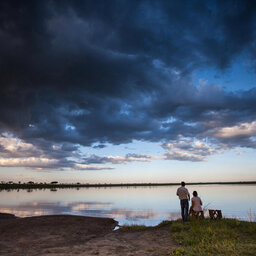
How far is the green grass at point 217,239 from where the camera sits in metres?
9.95

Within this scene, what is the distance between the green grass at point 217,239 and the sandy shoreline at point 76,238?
0.74m

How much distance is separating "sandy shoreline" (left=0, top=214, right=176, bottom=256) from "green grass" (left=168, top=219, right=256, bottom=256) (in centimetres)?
74

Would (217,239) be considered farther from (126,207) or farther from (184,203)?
(126,207)

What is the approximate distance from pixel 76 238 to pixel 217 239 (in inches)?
358

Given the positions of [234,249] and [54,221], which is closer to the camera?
[234,249]

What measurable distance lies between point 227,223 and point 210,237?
375 centimetres

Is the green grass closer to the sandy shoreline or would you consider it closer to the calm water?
the sandy shoreline

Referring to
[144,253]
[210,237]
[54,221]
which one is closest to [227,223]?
[210,237]

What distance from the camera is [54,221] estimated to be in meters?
21.5

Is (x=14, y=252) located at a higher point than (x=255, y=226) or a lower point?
lower

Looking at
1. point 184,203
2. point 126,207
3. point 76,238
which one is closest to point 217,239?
point 184,203

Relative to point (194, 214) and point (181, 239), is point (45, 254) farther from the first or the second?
point (194, 214)

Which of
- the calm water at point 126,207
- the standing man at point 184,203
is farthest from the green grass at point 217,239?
the calm water at point 126,207

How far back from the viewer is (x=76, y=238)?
1589 centimetres
